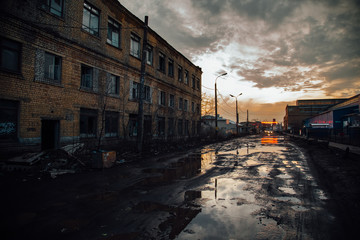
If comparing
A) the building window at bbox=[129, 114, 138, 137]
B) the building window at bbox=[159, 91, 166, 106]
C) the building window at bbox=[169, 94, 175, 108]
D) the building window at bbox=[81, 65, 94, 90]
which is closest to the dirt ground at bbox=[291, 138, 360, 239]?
the building window at bbox=[129, 114, 138, 137]

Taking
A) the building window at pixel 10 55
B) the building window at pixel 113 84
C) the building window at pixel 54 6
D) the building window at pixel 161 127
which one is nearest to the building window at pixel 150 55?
the building window at pixel 113 84

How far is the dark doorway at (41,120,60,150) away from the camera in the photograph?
37.0ft

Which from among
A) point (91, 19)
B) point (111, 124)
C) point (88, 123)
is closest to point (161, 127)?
point (111, 124)

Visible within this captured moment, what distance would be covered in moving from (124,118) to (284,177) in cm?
1274

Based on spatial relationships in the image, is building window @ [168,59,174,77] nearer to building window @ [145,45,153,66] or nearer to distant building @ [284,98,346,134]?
building window @ [145,45,153,66]

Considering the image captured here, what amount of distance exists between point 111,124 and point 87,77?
3905 mm

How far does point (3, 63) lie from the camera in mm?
9039

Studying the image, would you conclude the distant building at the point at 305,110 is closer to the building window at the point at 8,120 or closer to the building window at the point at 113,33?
the building window at the point at 113,33

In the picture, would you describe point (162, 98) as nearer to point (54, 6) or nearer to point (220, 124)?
point (54, 6)

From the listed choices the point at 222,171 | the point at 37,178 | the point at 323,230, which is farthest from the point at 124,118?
the point at 323,230

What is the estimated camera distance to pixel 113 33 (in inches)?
623

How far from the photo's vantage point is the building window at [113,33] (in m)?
15.4

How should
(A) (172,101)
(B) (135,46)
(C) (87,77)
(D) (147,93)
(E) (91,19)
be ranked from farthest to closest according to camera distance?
(A) (172,101) → (D) (147,93) → (B) (135,46) → (E) (91,19) → (C) (87,77)

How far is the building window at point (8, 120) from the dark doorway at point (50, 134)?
73.0 inches
